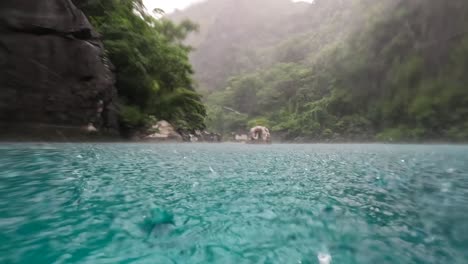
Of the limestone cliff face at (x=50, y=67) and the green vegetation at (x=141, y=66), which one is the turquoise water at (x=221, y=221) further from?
the green vegetation at (x=141, y=66)

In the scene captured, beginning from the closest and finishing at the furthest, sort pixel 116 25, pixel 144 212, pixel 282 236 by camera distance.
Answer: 1. pixel 282 236
2. pixel 144 212
3. pixel 116 25

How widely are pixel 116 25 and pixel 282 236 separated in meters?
15.2

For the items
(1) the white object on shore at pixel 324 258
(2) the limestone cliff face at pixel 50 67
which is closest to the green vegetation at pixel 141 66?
(2) the limestone cliff face at pixel 50 67

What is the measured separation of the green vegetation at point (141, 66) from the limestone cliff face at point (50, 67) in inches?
68.6

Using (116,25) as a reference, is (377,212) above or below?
below

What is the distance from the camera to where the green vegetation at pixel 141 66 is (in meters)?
A: 13.6

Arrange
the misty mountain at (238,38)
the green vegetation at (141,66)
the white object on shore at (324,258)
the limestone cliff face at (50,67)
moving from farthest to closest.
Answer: the misty mountain at (238,38)
the green vegetation at (141,66)
the limestone cliff face at (50,67)
the white object on shore at (324,258)

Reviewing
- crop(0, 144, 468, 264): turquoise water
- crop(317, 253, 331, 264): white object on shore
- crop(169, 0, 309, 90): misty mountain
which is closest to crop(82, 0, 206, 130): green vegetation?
crop(0, 144, 468, 264): turquoise water

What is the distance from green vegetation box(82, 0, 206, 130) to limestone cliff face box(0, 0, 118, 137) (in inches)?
68.6

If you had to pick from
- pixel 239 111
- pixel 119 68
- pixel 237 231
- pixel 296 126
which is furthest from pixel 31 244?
pixel 239 111

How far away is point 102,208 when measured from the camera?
2.54 metres

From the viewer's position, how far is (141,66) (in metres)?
14.2

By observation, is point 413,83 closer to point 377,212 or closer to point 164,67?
point 377,212

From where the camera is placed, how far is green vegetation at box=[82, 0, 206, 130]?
13648 millimetres
